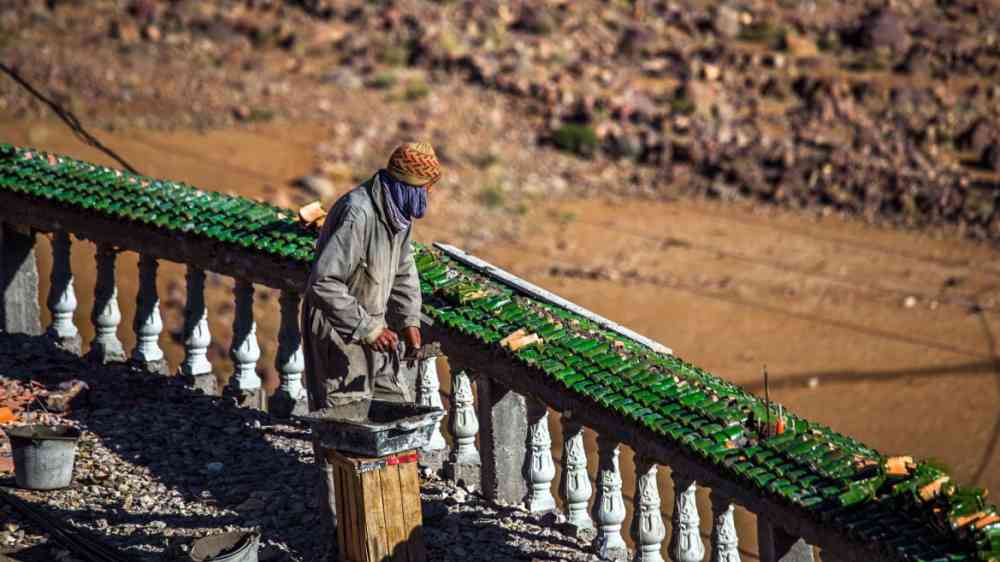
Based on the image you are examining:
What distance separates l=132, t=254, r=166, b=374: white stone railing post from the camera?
34.2ft

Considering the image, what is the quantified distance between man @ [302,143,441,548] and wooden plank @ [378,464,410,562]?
50cm

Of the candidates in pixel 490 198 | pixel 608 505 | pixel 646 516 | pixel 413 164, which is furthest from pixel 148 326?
pixel 490 198

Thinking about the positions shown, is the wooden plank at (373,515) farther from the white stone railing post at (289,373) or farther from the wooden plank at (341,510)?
the white stone railing post at (289,373)

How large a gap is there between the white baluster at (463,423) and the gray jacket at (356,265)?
1300 millimetres

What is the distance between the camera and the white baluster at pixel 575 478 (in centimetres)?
818

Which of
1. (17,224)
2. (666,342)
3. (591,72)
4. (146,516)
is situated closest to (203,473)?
(146,516)

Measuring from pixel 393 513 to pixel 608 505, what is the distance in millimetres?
1208

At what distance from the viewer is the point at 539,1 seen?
3544 cm

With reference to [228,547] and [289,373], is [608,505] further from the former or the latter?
[289,373]

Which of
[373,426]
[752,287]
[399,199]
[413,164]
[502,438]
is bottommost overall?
[752,287]

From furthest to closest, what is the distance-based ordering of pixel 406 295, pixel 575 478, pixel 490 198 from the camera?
1. pixel 490 198
2. pixel 575 478
3. pixel 406 295

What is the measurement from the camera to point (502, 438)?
877 centimetres

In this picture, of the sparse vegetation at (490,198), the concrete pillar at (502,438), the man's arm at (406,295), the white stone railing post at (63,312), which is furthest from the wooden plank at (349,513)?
the sparse vegetation at (490,198)

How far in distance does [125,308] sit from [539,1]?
1863cm
